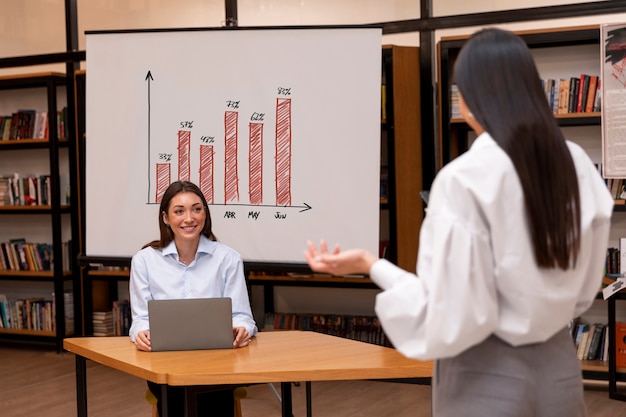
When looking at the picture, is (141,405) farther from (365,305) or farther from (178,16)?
(178,16)

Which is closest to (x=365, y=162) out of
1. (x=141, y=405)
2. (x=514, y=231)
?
(x=141, y=405)

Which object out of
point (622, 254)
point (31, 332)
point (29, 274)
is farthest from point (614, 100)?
point (31, 332)

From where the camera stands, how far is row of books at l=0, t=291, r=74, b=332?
709cm

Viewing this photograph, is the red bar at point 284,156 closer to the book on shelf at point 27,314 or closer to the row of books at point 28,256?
the row of books at point 28,256

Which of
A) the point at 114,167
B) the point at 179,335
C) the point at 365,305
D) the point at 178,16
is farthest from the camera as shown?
the point at 178,16

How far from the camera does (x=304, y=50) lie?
14.9ft

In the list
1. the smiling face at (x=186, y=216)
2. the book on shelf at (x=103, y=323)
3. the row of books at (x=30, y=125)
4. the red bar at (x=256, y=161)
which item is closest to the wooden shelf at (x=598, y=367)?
the red bar at (x=256, y=161)

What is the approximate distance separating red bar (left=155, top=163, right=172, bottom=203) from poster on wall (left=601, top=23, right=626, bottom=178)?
259 cm

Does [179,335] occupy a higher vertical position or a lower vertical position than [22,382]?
higher

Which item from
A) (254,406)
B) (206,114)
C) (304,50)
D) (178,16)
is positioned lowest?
(254,406)

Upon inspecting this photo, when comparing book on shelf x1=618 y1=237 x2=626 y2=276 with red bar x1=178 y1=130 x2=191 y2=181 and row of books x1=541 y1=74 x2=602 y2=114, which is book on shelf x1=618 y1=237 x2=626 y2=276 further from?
red bar x1=178 y1=130 x2=191 y2=181

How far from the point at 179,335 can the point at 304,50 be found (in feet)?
6.44

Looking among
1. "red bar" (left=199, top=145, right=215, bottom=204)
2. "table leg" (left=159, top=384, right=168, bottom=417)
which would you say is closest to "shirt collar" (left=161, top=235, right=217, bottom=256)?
"table leg" (left=159, top=384, right=168, bottom=417)

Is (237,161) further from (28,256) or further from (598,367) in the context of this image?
(28,256)
